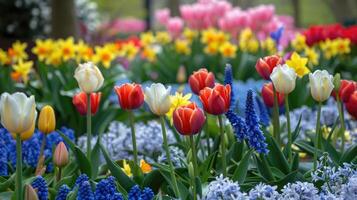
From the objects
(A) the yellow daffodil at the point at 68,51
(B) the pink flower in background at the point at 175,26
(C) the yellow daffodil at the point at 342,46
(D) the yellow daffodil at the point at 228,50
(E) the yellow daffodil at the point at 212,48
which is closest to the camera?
(A) the yellow daffodil at the point at 68,51

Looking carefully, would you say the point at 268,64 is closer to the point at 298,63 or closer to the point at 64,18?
the point at 298,63

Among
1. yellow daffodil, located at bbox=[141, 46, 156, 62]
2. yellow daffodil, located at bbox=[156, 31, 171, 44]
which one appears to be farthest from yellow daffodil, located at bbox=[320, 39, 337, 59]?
yellow daffodil, located at bbox=[156, 31, 171, 44]

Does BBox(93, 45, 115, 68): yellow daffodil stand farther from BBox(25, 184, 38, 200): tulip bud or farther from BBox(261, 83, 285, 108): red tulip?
BBox(25, 184, 38, 200): tulip bud

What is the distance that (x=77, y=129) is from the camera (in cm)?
450

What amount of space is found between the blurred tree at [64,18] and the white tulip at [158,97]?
22.0 ft

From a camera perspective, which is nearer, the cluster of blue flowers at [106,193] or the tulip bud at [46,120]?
the cluster of blue flowers at [106,193]

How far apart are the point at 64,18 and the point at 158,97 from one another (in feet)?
22.2

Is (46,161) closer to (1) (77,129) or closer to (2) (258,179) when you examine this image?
(2) (258,179)

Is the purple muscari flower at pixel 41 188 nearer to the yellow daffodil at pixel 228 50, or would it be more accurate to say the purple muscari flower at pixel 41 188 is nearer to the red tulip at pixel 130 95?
the red tulip at pixel 130 95

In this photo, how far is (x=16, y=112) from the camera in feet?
6.16

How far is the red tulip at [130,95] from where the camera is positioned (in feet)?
7.45

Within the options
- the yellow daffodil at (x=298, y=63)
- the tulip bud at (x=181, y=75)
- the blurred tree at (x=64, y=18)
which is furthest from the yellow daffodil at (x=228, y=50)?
the yellow daffodil at (x=298, y=63)

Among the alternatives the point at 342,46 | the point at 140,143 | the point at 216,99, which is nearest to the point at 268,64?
the point at 216,99

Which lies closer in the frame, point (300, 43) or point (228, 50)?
point (228, 50)
